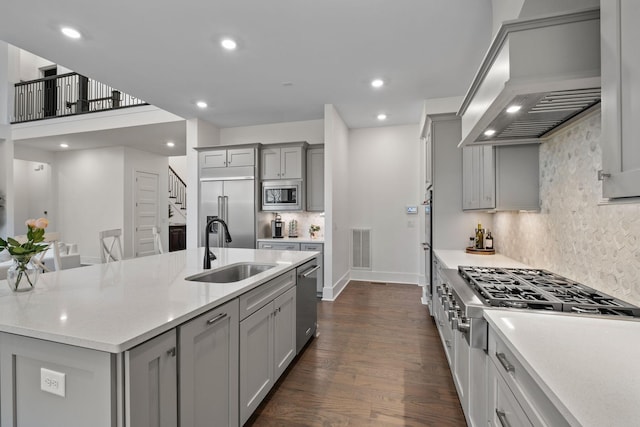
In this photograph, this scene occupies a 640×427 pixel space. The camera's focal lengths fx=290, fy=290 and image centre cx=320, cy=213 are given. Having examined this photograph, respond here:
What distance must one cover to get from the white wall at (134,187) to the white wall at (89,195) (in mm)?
113

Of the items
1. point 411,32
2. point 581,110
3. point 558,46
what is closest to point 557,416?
point 558,46

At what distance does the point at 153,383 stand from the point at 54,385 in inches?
13.5

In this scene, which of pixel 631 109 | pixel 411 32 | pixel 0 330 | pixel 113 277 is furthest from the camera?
pixel 411 32

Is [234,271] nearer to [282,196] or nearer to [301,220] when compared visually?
[282,196]

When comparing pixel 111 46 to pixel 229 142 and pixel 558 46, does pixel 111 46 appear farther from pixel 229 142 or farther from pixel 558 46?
pixel 558 46

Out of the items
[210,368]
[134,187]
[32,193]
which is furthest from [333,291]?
[32,193]

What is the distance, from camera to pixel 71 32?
8.93 feet

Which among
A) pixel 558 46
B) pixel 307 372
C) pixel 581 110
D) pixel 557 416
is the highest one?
pixel 558 46

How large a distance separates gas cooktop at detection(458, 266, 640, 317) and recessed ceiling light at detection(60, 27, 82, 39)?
3.95m

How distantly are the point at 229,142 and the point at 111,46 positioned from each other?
2.93 meters

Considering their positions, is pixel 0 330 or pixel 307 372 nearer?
pixel 0 330

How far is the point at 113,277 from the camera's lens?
5.90 ft

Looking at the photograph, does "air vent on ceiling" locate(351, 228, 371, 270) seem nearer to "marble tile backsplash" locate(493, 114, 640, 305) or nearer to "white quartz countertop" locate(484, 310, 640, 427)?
"marble tile backsplash" locate(493, 114, 640, 305)

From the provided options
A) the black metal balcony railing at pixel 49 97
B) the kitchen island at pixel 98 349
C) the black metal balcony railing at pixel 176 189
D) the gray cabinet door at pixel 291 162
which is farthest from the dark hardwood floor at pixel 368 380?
the black metal balcony railing at pixel 176 189
